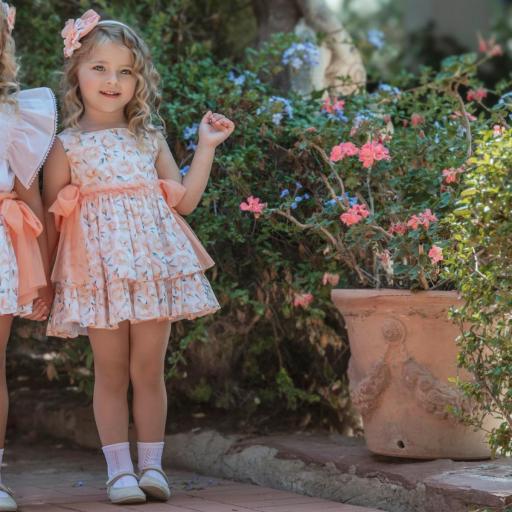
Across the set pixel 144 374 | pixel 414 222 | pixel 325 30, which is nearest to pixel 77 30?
pixel 144 374

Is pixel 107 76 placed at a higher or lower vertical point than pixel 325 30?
lower

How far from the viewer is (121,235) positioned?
3.48 meters

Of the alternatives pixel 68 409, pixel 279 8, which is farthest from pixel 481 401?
pixel 279 8

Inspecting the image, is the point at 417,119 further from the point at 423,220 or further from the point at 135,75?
the point at 135,75

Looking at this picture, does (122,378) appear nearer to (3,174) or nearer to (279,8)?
(3,174)

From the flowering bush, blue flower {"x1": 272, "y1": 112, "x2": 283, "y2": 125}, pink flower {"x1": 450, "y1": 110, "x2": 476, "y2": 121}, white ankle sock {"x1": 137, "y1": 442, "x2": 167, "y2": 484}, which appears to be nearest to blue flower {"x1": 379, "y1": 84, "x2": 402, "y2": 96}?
the flowering bush

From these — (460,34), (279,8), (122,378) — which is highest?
(460,34)

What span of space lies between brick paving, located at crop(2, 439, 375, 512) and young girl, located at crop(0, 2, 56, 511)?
0.91ft

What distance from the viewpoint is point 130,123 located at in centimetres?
366

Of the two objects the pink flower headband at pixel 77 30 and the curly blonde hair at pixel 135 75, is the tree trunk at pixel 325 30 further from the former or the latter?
the pink flower headband at pixel 77 30

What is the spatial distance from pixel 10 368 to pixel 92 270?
8.08ft

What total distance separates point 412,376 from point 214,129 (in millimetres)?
1097

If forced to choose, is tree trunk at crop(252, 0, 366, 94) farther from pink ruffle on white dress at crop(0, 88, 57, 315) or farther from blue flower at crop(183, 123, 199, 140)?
pink ruffle on white dress at crop(0, 88, 57, 315)

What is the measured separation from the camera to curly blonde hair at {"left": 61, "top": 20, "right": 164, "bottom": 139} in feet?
11.9
